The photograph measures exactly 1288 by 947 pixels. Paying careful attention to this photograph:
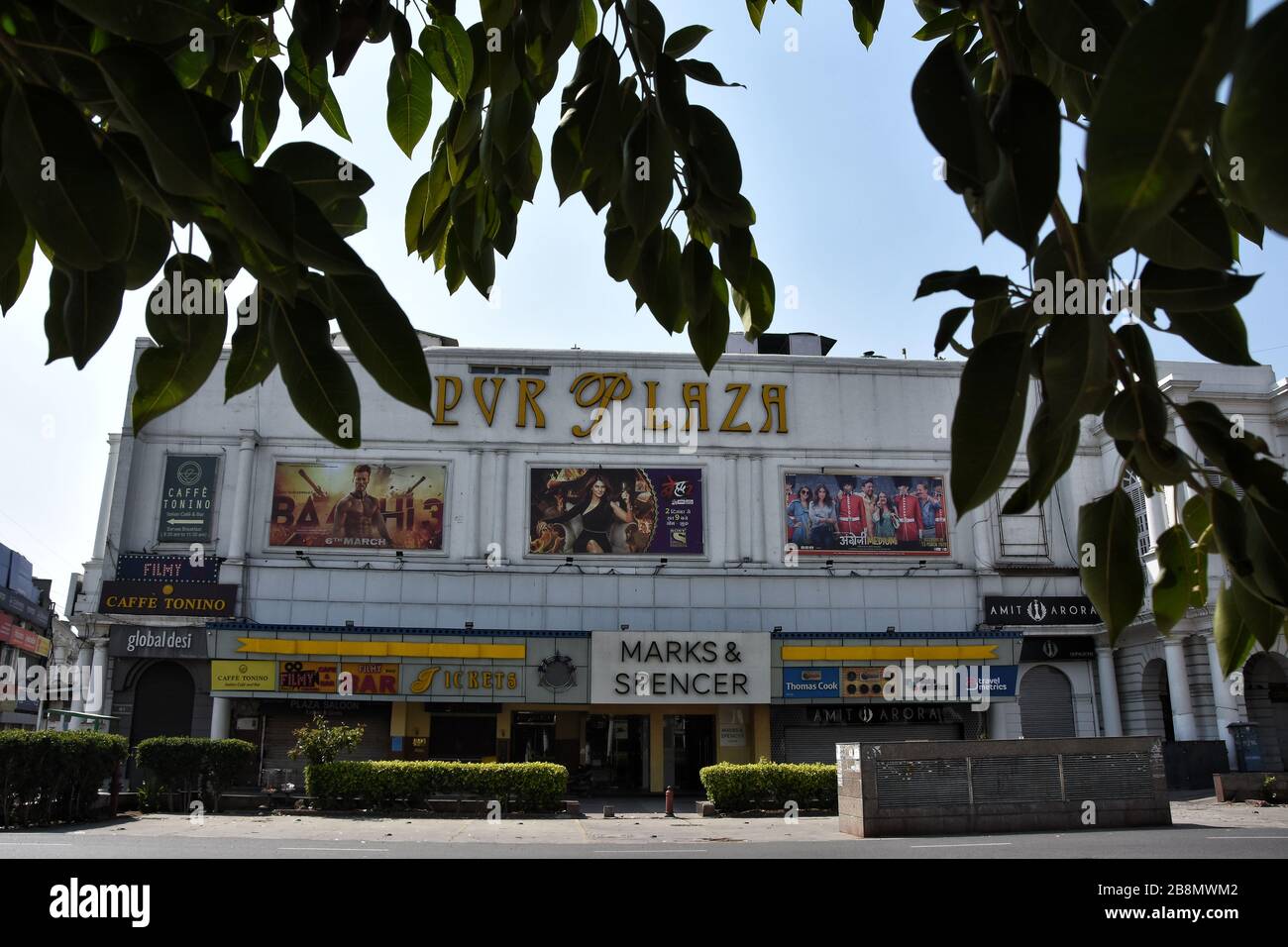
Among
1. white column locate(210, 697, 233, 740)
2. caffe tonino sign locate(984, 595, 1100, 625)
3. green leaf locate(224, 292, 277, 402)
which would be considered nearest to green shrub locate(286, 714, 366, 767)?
white column locate(210, 697, 233, 740)

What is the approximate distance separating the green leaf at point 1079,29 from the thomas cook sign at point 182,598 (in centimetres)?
2975

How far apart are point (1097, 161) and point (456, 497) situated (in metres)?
29.6

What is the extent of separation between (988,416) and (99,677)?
31.2 meters

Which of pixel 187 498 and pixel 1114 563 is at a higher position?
pixel 187 498

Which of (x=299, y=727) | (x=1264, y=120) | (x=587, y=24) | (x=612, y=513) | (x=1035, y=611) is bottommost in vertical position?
(x=299, y=727)

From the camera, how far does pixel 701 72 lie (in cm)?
204

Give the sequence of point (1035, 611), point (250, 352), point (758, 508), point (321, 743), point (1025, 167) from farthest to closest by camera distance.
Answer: point (1035, 611) < point (758, 508) < point (321, 743) < point (250, 352) < point (1025, 167)

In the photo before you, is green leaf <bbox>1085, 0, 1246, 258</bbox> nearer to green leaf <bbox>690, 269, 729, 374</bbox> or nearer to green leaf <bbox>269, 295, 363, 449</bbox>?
green leaf <bbox>269, 295, 363, 449</bbox>

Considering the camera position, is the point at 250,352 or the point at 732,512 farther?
the point at 732,512

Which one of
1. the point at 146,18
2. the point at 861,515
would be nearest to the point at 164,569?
the point at 861,515

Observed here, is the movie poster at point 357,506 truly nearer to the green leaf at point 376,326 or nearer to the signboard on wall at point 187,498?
the signboard on wall at point 187,498

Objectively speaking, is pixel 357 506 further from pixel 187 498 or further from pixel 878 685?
pixel 878 685

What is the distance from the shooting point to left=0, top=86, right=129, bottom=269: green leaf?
3.80 feet

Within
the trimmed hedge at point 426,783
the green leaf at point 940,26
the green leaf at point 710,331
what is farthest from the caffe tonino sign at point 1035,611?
the green leaf at point 710,331
